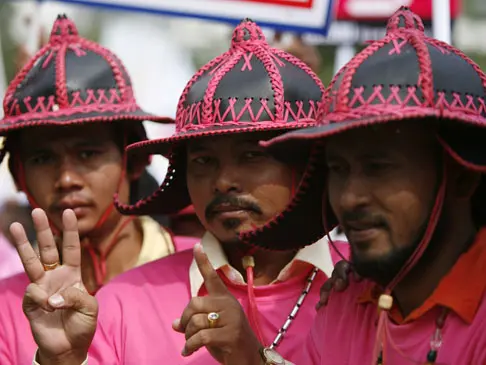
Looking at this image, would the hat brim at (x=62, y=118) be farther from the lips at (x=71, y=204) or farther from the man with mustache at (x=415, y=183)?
the man with mustache at (x=415, y=183)

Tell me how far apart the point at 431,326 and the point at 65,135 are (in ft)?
6.73

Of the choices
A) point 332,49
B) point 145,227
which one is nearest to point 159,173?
point 145,227

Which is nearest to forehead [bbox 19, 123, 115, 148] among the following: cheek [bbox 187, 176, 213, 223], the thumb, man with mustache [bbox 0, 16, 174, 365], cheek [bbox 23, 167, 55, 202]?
man with mustache [bbox 0, 16, 174, 365]

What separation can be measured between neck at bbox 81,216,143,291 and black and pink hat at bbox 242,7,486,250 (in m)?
1.79

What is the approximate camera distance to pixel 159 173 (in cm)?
617

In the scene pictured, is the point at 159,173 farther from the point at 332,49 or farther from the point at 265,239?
the point at 332,49

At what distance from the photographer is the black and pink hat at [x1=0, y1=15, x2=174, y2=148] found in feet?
13.5

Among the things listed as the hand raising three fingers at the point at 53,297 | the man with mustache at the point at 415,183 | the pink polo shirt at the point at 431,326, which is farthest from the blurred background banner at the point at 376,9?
the man with mustache at the point at 415,183

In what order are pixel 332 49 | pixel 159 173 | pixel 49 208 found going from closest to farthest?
1. pixel 49 208
2. pixel 159 173
3. pixel 332 49

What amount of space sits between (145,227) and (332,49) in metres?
6.45

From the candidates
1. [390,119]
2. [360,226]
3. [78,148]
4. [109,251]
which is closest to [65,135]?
[78,148]

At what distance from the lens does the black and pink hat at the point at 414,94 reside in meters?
2.48

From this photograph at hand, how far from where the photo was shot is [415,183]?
2.53 meters

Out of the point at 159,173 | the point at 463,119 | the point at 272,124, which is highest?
the point at 463,119
